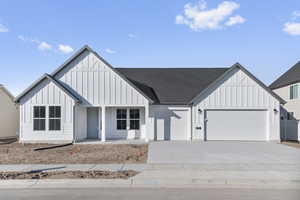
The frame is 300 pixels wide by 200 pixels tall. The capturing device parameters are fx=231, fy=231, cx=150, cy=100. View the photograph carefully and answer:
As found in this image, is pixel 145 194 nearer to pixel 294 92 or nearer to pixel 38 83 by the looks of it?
pixel 38 83

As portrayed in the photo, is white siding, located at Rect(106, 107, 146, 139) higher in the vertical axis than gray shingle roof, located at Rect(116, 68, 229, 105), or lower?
lower

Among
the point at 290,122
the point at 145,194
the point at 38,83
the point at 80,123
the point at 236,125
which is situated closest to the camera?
the point at 145,194

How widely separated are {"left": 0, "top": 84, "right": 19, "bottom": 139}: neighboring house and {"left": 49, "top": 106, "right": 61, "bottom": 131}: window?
676cm

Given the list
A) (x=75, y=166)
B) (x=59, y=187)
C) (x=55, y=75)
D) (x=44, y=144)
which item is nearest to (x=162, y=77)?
(x=55, y=75)

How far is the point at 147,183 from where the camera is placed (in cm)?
679

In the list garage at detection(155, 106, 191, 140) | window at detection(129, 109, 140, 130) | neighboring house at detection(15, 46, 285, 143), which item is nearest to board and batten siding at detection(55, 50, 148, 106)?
neighboring house at detection(15, 46, 285, 143)

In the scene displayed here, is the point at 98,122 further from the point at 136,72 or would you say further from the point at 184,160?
the point at 184,160

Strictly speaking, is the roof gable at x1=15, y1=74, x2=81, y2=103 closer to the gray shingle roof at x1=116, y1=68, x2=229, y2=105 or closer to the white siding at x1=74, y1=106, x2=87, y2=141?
the white siding at x1=74, y1=106, x2=87, y2=141

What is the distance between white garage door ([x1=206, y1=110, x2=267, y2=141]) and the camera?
55.8ft

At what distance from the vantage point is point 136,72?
70.3ft

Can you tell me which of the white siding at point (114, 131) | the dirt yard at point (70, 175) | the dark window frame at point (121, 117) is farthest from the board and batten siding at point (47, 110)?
the dirt yard at point (70, 175)

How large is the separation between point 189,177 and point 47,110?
12.0 metres

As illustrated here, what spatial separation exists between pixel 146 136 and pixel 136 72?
7330 mm

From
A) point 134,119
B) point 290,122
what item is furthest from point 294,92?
point 134,119
